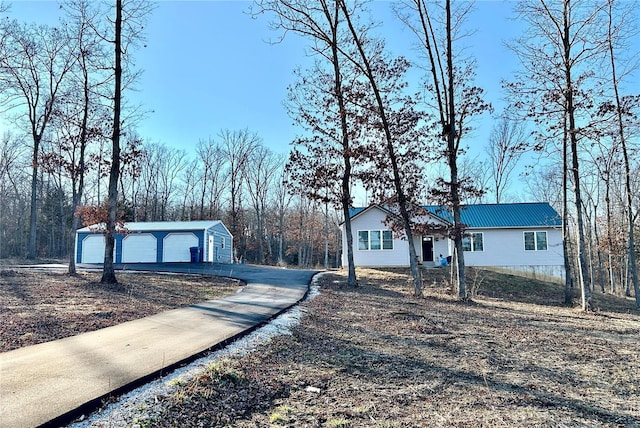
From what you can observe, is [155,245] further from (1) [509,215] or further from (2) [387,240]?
(1) [509,215]

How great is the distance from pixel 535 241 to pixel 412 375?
74.8 ft

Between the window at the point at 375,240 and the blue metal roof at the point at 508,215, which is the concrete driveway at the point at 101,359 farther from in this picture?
the blue metal roof at the point at 508,215

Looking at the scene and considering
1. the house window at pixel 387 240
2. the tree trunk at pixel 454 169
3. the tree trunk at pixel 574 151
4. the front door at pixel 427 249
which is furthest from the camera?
the front door at pixel 427 249

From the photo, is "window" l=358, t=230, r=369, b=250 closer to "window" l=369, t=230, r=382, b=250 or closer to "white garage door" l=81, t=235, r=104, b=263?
"window" l=369, t=230, r=382, b=250

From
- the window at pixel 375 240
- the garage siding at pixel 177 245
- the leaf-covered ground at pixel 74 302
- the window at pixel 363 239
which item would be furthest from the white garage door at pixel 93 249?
the window at pixel 375 240

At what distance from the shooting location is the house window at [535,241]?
24797 mm

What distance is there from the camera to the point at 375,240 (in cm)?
2483

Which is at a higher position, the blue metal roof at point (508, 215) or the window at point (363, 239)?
the blue metal roof at point (508, 215)

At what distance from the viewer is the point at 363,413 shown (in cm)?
387

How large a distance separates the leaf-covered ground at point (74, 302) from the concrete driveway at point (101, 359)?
57 cm

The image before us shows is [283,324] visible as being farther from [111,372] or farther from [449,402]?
[449,402]

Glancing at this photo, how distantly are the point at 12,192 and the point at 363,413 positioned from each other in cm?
4722

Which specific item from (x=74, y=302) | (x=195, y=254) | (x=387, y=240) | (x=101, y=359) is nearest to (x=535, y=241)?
(x=387, y=240)

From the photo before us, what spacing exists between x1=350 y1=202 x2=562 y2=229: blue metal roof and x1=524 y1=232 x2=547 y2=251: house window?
2.14 feet
